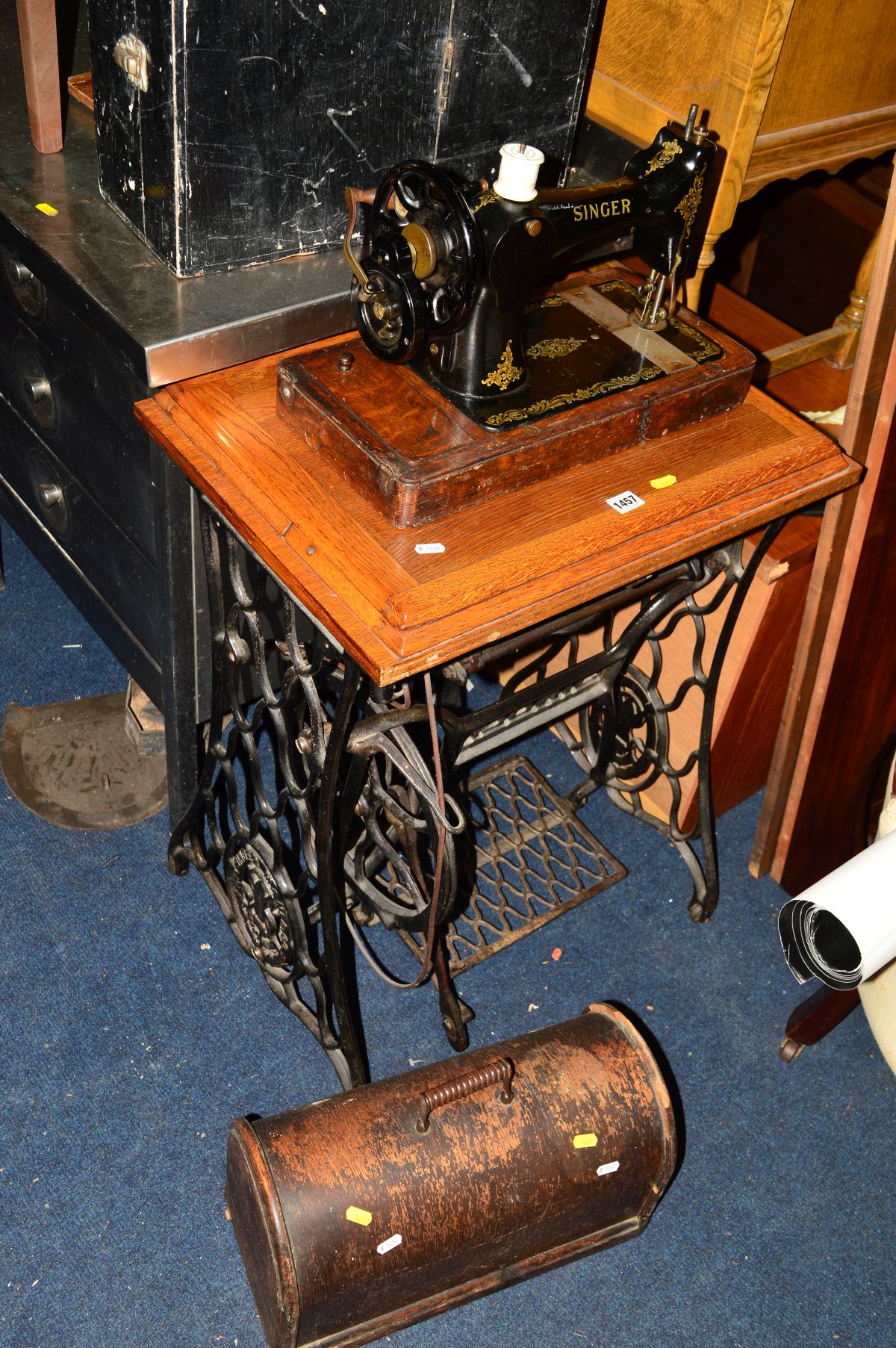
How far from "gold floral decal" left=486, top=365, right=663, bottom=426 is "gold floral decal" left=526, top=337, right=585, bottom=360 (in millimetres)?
83

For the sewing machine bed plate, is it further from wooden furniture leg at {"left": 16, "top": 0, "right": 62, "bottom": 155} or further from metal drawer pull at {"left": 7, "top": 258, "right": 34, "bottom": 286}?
wooden furniture leg at {"left": 16, "top": 0, "right": 62, "bottom": 155}

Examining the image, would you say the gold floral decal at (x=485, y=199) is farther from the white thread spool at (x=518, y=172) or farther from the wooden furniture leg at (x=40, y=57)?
the wooden furniture leg at (x=40, y=57)

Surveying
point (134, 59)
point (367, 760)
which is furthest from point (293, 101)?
point (367, 760)

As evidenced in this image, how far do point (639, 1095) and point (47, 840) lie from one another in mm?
1215

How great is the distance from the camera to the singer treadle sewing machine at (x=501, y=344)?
156cm

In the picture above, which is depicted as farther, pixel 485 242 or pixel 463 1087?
pixel 463 1087

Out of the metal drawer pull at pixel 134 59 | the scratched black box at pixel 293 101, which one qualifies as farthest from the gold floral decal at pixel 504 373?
the metal drawer pull at pixel 134 59

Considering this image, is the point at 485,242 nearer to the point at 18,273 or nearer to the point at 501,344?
the point at 501,344

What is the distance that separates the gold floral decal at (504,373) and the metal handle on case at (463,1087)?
905mm

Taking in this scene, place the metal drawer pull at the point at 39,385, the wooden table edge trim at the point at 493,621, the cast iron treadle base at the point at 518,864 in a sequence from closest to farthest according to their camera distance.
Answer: the wooden table edge trim at the point at 493,621
the metal drawer pull at the point at 39,385
the cast iron treadle base at the point at 518,864

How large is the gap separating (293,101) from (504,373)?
497 mm

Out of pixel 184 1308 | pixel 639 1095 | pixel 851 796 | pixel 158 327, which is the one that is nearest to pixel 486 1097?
pixel 639 1095

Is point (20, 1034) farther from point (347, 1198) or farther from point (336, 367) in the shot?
point (336, 367)

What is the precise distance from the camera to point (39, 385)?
2123 millimetres
